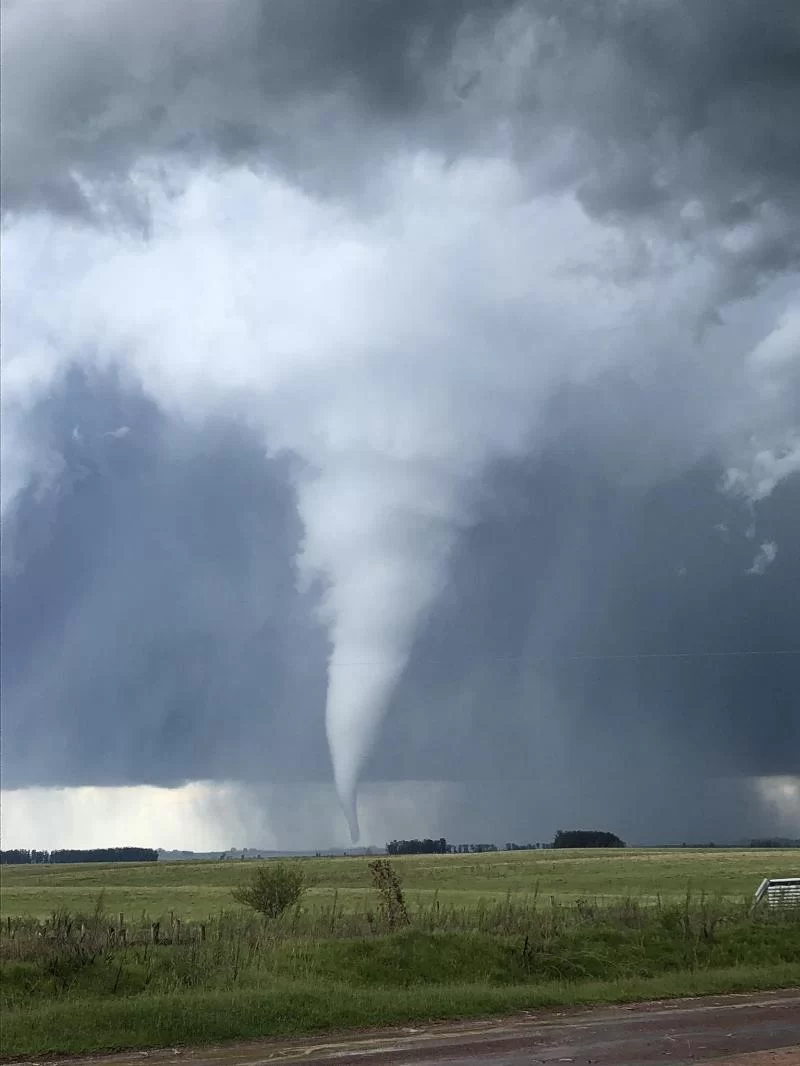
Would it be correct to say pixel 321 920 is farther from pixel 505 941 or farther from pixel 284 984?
pixel 284 984

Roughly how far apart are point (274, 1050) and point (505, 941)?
13.4 metres

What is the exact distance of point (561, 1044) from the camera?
64.5 ft

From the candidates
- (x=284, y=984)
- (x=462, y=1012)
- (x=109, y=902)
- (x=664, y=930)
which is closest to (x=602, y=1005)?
(x=462, y=1012)

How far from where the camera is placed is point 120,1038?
68.3 feet

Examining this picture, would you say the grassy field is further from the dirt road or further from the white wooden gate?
the white wooden gate

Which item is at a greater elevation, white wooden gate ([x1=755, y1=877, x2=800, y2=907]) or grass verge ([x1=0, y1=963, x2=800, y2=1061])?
grass verge ([x1=0, y1=963, x2=800, y2=1061])

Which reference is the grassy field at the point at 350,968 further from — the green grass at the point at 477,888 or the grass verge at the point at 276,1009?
the green grass at the point at 477,888

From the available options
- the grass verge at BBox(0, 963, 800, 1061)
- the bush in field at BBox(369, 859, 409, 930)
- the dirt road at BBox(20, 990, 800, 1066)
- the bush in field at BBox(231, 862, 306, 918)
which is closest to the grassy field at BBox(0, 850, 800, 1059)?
the grass verge at BBox(0, 963, 800, 1061)

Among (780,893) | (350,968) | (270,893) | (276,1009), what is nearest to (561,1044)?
(276,1009)

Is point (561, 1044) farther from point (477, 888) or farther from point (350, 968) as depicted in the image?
point (477, 888)

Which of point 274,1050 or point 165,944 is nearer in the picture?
point 274,1050

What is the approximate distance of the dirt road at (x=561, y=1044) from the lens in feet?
58.9

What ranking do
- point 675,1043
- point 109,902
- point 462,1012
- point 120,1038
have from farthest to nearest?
point 109,902 → point 462,1012 → point 120,1038 → point 675,1043

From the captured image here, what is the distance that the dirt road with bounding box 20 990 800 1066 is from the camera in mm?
17938
